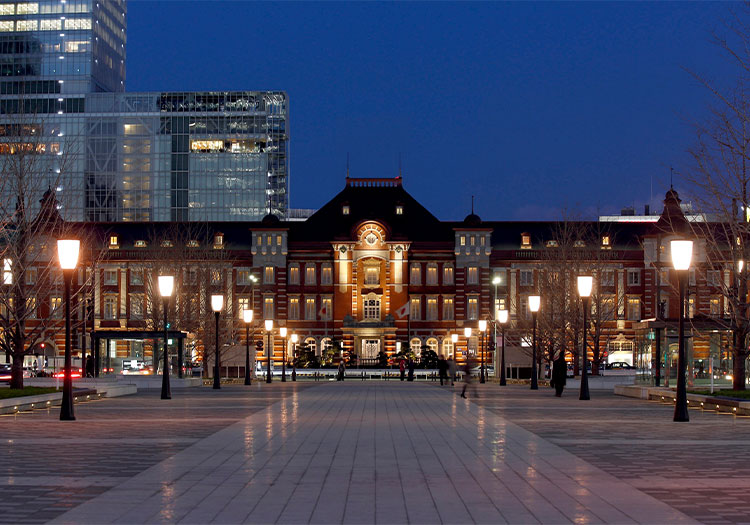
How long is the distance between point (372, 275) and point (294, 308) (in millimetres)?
8417

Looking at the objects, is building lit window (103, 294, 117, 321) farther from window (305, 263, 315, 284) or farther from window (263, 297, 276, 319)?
A: window (305, 263, 315, 284)

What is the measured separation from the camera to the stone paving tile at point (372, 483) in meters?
11.5

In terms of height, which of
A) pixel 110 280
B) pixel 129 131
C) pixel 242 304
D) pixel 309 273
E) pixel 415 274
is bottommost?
pixel 242 304

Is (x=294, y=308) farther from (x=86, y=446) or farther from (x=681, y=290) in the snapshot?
(x=86, y=446)

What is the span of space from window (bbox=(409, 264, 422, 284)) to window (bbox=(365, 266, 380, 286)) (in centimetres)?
330

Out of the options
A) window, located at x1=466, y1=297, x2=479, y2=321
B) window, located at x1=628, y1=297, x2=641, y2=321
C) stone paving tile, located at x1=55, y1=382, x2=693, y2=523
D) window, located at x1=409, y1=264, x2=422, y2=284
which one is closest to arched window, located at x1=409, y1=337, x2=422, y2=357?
window, located at x1=466, y1=297, x2=479, y2=321

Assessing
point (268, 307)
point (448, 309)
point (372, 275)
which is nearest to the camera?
point (268, 307)

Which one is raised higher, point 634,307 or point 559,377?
point 634,307

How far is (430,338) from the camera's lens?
106312 millimetres

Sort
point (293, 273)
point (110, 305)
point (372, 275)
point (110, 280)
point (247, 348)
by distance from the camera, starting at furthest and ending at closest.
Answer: point (110, 305) → point (110, 280) → point (293, 273) → point (372, 275) → point (247, 348)

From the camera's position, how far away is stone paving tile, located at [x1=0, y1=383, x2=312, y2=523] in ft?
42.0

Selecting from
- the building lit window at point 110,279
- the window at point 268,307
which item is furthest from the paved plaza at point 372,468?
the building lit window at point 110,279

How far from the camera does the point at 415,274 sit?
106688 mm

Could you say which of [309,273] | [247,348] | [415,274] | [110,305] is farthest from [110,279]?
[247,348]
